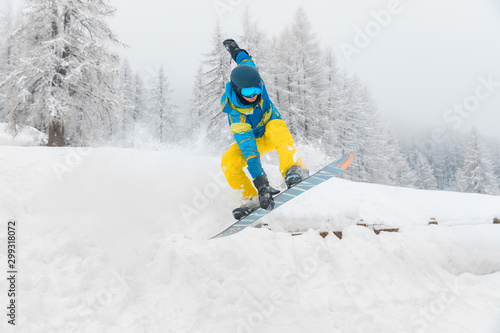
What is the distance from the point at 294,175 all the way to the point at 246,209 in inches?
32.8

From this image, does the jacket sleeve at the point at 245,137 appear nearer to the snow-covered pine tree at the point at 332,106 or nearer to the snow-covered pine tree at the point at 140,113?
the snow-covered pine tree at the point at 332,106

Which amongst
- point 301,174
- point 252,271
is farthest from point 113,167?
point 301,174

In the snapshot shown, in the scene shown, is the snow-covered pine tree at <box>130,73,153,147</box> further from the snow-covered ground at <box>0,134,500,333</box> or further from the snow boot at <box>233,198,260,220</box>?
the snow boot at <box>233,198,260,220</box>

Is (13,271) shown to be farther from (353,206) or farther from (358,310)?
(353,206)

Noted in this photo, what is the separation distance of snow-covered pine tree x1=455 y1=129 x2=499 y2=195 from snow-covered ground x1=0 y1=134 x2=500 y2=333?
99.4ft

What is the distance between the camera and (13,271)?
109 inches

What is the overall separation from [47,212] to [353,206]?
488 cm

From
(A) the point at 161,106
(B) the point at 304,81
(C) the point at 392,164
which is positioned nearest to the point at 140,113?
(A) the point at 161,106

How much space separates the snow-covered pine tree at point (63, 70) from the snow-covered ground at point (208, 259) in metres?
Answer: 7.14

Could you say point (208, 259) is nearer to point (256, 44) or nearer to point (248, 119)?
point (248, 119)

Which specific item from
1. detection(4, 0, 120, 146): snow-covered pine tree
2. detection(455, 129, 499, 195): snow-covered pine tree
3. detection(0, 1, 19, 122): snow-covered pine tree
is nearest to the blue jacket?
detection(4, 0, 120, 146): snow-covered pine tree

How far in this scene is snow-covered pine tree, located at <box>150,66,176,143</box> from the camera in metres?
28.6

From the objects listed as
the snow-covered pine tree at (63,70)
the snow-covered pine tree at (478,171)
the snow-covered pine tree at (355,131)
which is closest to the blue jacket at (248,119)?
the snow-covered pine tree at (63,70)

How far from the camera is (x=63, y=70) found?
11.1 metres
